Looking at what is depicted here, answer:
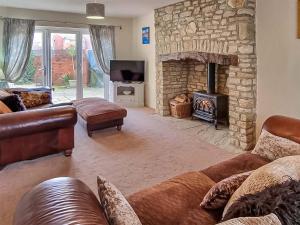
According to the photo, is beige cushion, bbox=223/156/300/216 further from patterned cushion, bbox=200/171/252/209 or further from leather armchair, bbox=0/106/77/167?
leather armchair, bbox=0/106/77/167

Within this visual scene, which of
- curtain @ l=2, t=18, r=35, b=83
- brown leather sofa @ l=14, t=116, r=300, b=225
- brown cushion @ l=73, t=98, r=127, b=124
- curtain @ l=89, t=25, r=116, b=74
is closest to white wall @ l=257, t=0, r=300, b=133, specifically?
brown leather sofa @ l=14, t=116, r=300, b=225

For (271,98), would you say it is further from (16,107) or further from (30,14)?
(30,14)

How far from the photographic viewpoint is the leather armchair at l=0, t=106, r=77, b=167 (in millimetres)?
3000

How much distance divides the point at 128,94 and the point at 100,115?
285 centimetres

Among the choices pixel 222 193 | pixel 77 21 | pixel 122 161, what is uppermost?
pixel 77 21

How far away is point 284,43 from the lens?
3.42 meters

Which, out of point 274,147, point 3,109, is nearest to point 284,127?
point 274,147

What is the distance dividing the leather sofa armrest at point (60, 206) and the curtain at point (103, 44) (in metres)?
5.97

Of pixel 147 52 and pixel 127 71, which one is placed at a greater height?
pixel 147 52

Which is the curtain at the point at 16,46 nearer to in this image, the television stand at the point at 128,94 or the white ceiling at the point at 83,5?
the white ceiling at the point at 83,5

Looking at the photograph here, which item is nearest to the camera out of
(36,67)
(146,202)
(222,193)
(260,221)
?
(260,221)

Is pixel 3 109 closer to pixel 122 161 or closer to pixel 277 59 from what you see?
pixel 122 161

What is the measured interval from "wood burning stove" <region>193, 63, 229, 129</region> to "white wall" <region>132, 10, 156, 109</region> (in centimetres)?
173

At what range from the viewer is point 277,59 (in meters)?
3.53
